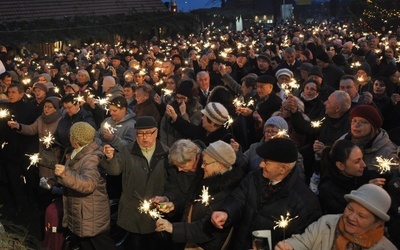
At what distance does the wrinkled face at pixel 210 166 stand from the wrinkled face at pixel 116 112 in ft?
7.42

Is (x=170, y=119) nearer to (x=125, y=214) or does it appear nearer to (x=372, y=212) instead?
(x=125, y=214)

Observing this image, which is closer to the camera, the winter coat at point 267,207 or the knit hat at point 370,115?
the winter coat at point 267,207

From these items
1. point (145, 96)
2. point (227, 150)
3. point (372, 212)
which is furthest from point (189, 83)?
point (372, 212)

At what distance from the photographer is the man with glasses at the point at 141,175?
5.47m

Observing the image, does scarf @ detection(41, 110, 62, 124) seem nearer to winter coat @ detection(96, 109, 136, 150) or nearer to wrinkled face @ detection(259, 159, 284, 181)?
winter coat @ detection(96, 109, 136, 150)

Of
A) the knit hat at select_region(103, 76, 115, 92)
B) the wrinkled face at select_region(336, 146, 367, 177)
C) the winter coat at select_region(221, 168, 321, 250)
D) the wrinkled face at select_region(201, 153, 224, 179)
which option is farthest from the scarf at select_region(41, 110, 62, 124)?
the wrinkled face at select_region(336, 146, 367, 177)

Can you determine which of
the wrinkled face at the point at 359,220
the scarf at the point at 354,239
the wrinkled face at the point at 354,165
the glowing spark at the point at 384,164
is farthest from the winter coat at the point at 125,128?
the wrinkled face at the point at 359,220

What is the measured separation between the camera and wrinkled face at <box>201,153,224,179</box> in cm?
460

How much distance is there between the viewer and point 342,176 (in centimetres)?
Result: 443

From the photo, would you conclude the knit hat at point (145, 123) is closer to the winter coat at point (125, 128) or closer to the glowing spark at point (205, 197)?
the winter coat at point (125, 128)

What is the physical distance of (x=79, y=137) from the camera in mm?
5406

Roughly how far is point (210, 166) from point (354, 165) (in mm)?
1194

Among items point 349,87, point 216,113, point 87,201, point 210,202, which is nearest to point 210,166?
point 210,202

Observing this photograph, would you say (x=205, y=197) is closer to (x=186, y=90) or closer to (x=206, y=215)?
(x=206, y=215)
